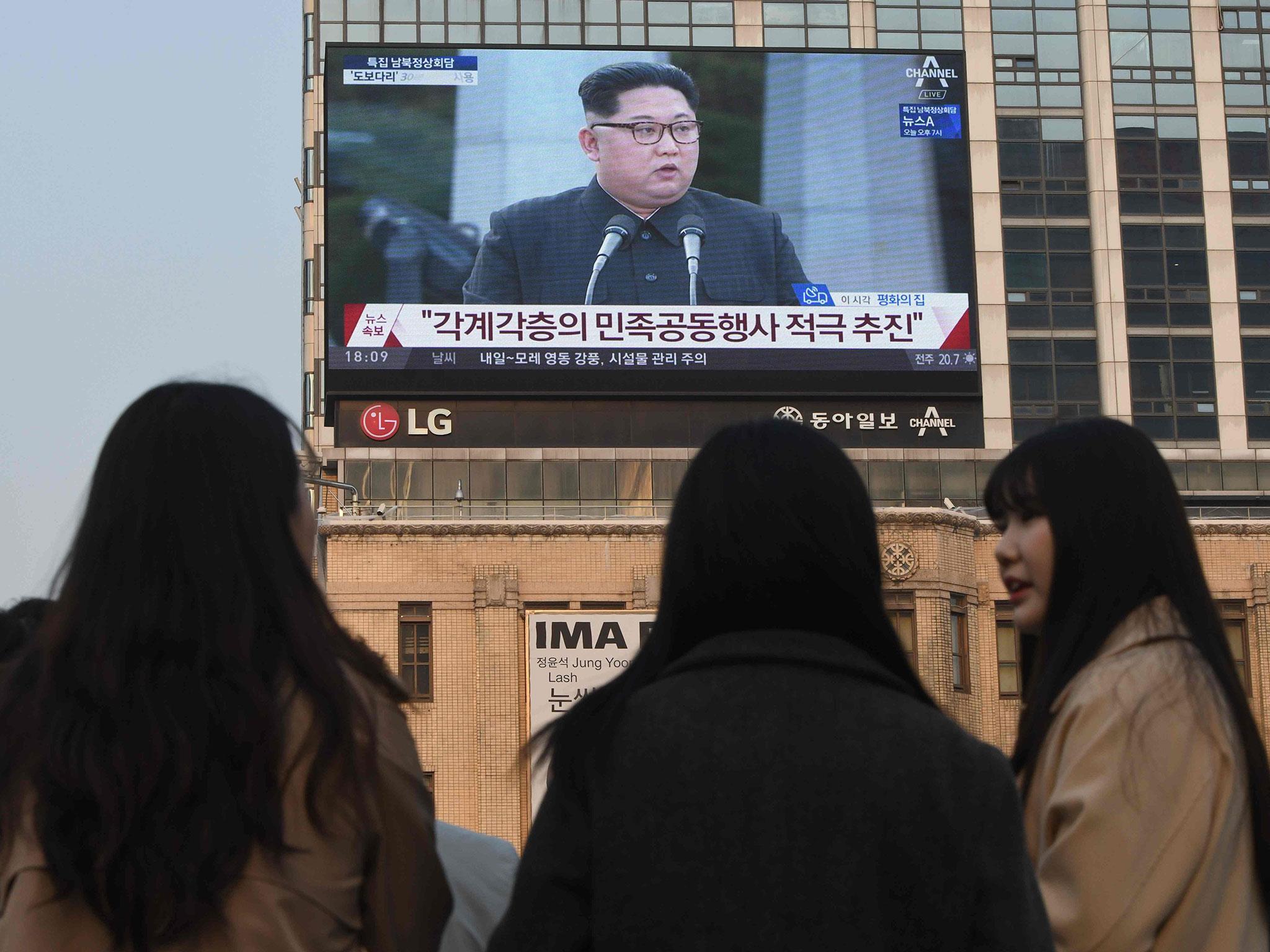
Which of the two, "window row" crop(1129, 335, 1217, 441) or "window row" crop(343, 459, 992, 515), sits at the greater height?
"window row" crop(1129, 335, 1217, 441)

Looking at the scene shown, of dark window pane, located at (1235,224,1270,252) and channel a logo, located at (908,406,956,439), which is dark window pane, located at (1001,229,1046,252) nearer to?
dark window pane, located at (1235,224,1270,252)

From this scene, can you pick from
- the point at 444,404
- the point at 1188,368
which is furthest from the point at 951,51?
the point at 444,404

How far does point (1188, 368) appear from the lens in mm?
38938

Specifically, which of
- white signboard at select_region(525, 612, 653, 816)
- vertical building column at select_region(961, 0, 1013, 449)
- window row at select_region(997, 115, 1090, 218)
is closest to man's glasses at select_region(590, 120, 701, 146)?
vertical building column at select_region(961, 0, 1013, 449)

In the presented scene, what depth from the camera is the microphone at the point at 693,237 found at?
109 feet

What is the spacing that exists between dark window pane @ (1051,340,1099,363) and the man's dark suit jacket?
26.3 ft

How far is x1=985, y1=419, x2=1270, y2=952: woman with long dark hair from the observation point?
338 centimetres

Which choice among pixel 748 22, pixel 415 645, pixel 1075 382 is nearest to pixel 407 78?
pixel 748 22

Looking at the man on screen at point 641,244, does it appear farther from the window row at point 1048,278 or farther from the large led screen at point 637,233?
the window row at point 1048,278

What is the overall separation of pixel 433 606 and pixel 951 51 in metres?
13.7

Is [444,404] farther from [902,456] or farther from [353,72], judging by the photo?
[902,456]

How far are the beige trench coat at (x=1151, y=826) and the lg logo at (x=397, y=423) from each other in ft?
102

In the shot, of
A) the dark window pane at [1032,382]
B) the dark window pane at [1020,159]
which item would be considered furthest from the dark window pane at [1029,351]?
the dark window pane at [1020,159]
